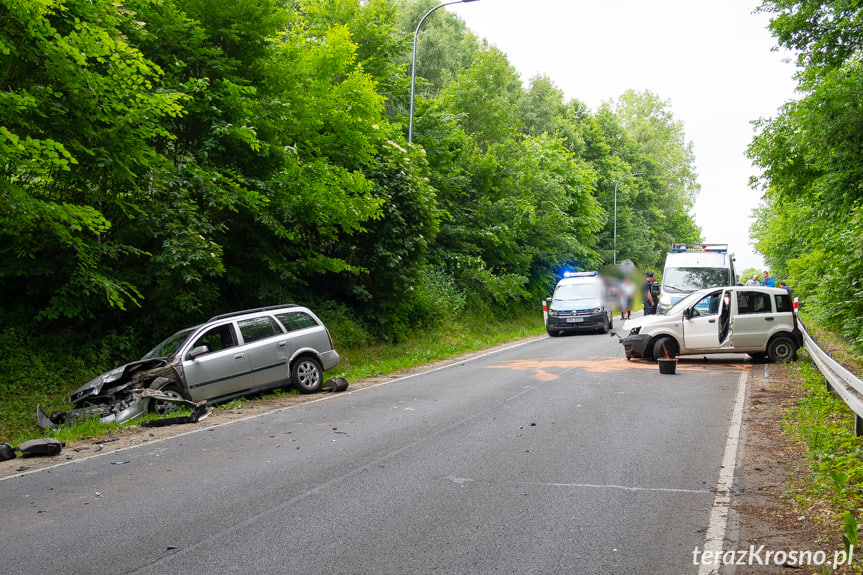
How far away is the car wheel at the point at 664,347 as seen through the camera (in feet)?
51.1

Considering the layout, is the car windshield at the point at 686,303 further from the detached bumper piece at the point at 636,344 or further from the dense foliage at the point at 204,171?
the dense foliage at the point at 204,171

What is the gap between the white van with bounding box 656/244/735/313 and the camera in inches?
875

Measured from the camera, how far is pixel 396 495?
598cm

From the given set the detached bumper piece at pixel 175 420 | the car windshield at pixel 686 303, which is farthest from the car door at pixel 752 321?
the detached bumper piece at pixel 175 420

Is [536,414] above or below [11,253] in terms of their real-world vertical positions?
below

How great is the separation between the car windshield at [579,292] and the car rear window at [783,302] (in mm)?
11107

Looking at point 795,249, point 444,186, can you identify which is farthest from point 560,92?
point 444,186

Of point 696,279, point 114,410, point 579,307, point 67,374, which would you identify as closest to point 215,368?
point 114,410

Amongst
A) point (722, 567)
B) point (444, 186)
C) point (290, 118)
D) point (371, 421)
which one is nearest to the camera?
point (722, 567)

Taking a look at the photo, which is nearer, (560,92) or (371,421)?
(371,421)

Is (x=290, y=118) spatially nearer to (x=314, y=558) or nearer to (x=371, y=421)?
(x=371, y=421)

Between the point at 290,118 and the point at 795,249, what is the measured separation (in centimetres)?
2926

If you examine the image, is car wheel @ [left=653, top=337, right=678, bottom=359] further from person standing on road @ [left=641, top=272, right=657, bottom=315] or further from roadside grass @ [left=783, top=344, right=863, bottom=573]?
person standing on road @ [left=641, top=272, right=657, bottom=315]

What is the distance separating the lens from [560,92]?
2456 inches
